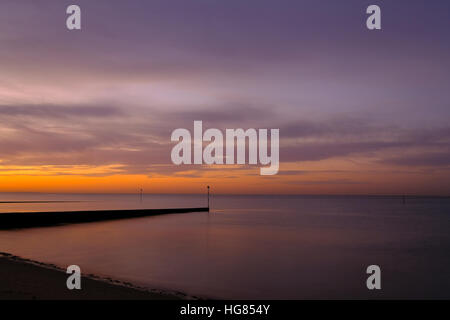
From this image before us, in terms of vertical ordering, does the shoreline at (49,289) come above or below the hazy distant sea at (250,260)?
above

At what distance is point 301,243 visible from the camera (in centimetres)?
3666

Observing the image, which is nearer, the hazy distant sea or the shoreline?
the shoreline

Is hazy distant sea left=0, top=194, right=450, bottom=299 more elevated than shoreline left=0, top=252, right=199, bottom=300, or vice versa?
shoreline left=0, top=252, right=199, bottom=300

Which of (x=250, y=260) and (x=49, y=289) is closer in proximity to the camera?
(x=49, y=289)

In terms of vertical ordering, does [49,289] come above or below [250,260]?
above

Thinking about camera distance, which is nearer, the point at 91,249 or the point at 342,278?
the point at 342,278

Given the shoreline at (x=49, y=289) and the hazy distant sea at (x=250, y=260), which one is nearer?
the shoreline at (x=49, y=289)
